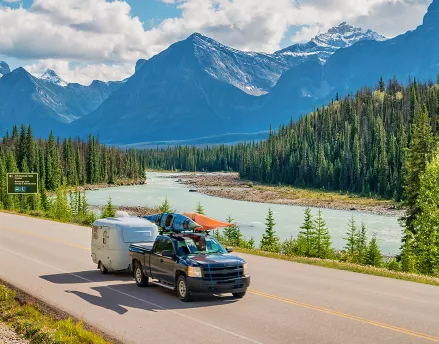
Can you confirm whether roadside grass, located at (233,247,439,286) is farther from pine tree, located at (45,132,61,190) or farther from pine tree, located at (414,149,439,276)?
pine tree, located at (45,132,61,190)

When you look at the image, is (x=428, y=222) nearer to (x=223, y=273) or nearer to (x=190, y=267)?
(x=223, y=273)

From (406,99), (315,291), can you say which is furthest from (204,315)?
(406,99)

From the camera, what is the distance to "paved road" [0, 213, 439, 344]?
12578 millimetres

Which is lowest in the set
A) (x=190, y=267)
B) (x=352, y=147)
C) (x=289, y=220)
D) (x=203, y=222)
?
(x=289, y=220)

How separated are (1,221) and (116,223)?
93.2ft

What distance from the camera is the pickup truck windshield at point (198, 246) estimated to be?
1700 cm

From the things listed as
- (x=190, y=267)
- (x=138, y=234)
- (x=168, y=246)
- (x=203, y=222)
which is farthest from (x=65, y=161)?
(x=190, y=267)

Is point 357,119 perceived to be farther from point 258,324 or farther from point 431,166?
point 258,324

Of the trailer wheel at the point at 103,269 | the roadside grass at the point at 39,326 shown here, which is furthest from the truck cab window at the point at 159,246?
the trailer wheel at the point at 103,269

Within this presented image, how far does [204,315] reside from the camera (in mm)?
14492

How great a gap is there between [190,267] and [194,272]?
188mm

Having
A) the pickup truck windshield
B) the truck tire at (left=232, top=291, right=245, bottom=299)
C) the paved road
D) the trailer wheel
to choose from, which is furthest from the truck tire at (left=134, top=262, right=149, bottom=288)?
the truck tire at (left=232, top=291, right=245, bottom=299)

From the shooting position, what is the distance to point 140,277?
18.6 meters

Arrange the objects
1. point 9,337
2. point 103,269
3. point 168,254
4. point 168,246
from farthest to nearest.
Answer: point 103,269 < point 168,246 < point 168,254 < point 9,337
